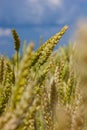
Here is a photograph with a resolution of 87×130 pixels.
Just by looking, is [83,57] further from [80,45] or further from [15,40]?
[15,40]

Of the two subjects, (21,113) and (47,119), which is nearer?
(21,113)

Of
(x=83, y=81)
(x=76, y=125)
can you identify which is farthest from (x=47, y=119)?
(x=83, y=81)

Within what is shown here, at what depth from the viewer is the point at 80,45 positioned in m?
0.43

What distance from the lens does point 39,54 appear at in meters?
1.14

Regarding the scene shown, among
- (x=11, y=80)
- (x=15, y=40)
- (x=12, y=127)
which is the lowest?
(x=12, y=127)

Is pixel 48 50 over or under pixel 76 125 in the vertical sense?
over

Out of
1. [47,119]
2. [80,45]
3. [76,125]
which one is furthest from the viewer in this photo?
[47,119]

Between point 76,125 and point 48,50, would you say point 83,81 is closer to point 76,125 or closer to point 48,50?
point 76,125

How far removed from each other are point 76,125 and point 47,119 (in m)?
0.44

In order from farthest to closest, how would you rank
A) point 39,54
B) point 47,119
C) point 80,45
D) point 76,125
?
1. point 39,54
2. point 47,119
3. point 76,125
4. point 80,45

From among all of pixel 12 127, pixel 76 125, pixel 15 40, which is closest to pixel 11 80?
pixel 15 40

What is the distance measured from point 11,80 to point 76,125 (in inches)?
25.4

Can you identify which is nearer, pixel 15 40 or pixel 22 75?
pixel 22 75

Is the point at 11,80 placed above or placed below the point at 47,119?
above
